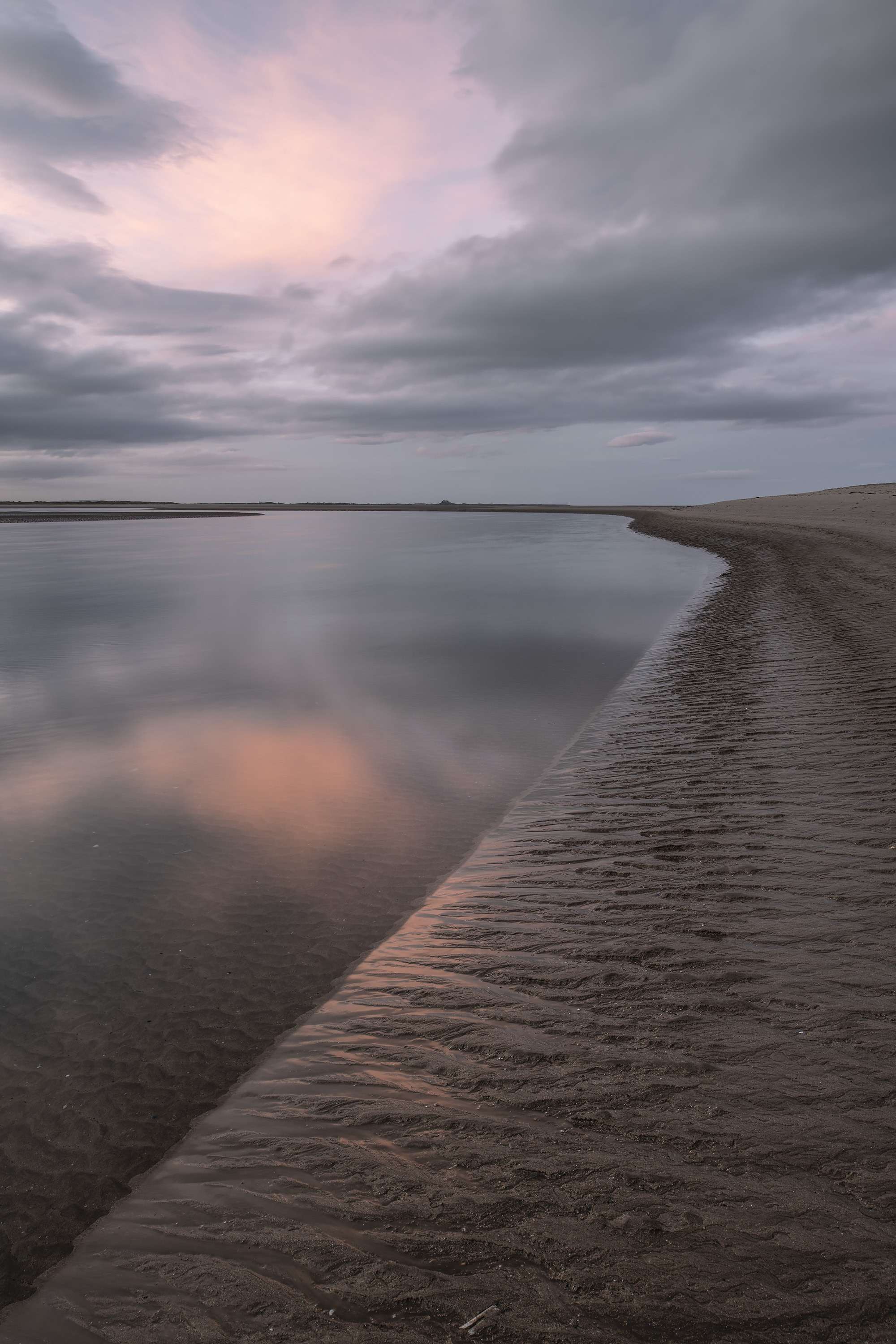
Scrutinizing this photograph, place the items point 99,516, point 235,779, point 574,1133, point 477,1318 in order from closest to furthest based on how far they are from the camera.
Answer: point 477,1318 → point 574,1133 → point 235,779 → point 99,516

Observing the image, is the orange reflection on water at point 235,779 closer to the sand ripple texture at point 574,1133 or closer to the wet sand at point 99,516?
the sand ripple texture at point 574,1133

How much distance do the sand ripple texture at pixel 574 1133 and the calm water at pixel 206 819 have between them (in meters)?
0.46

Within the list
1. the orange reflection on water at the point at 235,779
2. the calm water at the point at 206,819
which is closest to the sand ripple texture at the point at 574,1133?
the calm water at the point at 206,819

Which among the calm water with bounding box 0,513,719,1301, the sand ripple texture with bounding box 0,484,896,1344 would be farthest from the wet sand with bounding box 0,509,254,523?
the sand ripple texture with bounding box 0,484,896,1344

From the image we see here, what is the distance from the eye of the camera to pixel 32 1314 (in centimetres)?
268


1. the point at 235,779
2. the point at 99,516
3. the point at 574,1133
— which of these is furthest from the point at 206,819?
the point at 99,516

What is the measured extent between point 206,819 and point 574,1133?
529 cm

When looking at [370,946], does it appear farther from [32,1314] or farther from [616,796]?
[616,796]

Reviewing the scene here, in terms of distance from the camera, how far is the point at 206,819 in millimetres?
7367

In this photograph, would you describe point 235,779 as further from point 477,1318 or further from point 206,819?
point 477,1318

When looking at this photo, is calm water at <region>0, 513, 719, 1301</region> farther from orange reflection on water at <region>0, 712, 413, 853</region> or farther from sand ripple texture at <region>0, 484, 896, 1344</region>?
sand ripple texture at <region>0, 484, 896, 1344</region>

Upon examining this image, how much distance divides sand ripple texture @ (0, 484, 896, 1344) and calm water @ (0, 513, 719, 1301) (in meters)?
0.46

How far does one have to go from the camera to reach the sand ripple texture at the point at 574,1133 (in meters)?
2.40

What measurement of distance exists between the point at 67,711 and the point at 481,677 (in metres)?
7.13
